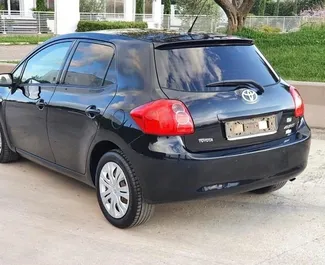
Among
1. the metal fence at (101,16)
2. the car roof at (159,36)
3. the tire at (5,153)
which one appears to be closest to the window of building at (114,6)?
the metal fence at (101,16)

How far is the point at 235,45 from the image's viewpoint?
4.37 meters

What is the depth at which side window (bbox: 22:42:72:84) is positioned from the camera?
4973mm

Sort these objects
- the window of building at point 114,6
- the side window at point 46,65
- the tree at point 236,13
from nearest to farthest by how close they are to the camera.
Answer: the side window at point 46,65 < the tree at point 236,13 < the window of building at point 114,6

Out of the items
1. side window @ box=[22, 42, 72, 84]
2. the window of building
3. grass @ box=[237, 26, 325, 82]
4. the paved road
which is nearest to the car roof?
side window @ box=[22, 42, 72, 84]

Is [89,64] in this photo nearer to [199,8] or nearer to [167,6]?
[199,8]

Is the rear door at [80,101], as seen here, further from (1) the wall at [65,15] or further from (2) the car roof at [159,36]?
(1) the wall at [65,15]

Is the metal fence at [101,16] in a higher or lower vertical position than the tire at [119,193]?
higher

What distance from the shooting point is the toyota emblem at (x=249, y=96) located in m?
3.98

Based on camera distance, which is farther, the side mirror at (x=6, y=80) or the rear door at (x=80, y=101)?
the side mirror at (x=6, y=80)

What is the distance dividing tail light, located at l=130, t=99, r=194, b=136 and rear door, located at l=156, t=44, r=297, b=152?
57 mm

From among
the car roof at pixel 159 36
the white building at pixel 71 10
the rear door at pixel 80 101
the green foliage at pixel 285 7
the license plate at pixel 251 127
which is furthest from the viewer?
the green foliage at pixel 285 7

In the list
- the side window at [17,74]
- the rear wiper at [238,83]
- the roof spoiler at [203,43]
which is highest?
the roof spoiler at [203,43]

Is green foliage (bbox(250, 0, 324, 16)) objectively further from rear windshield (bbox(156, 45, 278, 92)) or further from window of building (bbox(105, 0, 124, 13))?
rear windshield (bbox(156, 45, 278, 92))

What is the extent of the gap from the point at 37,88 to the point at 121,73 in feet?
4.65
